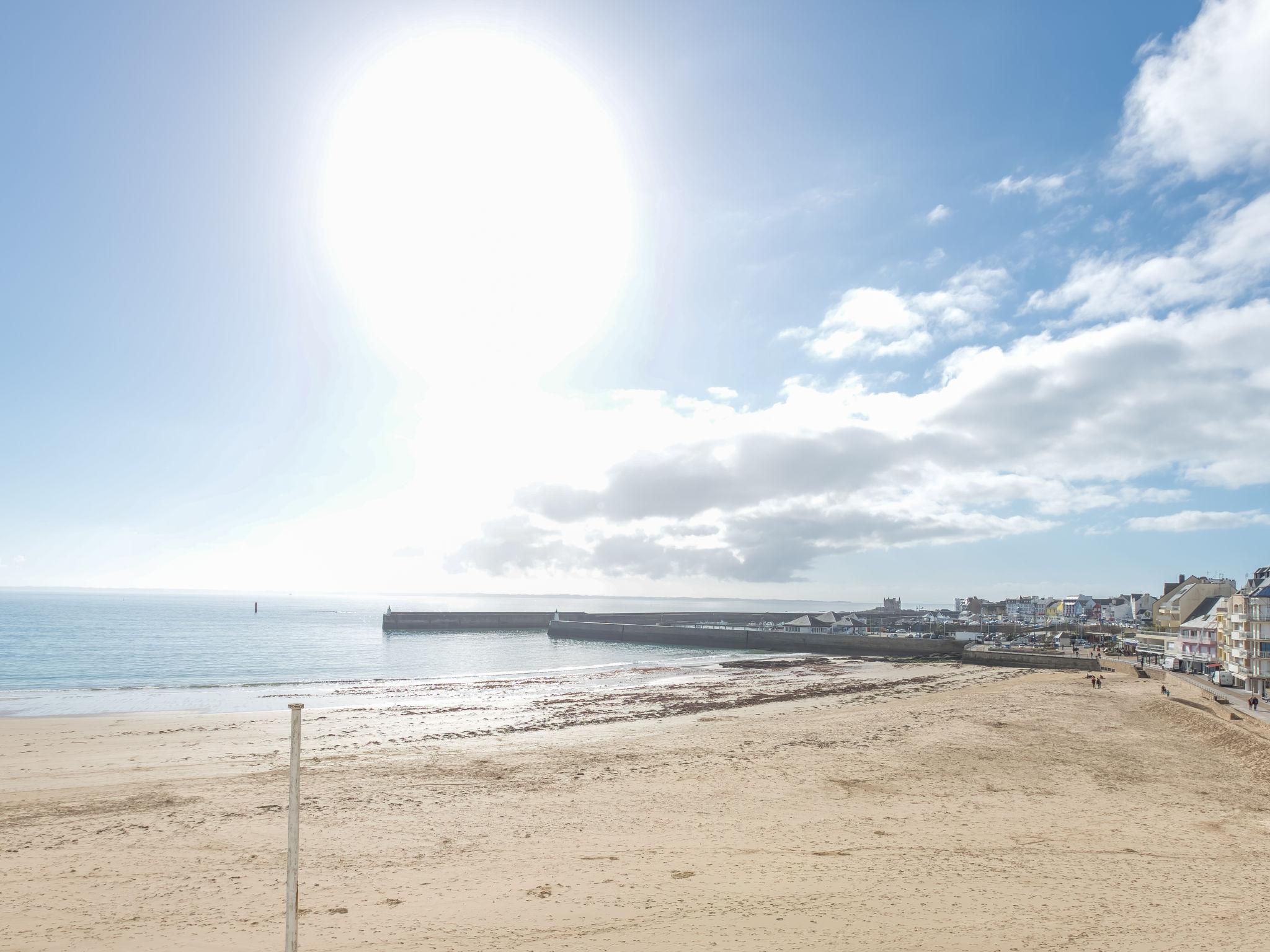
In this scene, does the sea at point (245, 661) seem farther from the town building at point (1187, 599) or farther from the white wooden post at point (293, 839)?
the town building at point (1187, 599)

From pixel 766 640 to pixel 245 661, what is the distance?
63.0 m

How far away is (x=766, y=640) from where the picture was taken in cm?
9638

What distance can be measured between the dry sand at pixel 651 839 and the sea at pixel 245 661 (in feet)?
50.6

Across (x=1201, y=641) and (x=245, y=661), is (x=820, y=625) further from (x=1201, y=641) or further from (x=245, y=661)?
(x=245, y=661)

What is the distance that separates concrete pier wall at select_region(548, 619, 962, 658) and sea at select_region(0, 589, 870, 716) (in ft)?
10.0

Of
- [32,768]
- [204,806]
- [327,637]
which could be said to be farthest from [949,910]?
[327,637]

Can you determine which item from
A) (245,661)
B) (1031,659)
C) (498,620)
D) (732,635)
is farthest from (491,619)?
(1031,659)

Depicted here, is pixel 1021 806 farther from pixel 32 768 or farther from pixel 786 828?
pixel 32 768

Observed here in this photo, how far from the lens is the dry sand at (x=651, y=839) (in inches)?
445

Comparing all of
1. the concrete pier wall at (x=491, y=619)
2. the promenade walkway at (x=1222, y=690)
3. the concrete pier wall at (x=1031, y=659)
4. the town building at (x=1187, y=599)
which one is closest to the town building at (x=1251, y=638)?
the promenade walkway at (x=1222, y=690)

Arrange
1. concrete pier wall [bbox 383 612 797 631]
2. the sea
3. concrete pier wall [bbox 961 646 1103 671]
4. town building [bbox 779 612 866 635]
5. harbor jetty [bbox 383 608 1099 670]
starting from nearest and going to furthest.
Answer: the sea
concrete pier wall [bbox 961 646 1103 671]
harbor jetty [bbox 383 608 1099 670]
town building [bbox 779 612 866 635]
concrete pier wall [bbox 383 612 797 631]

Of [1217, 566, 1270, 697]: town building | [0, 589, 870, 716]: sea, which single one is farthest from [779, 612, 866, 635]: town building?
[1217, 566, 1270, 697]: town building

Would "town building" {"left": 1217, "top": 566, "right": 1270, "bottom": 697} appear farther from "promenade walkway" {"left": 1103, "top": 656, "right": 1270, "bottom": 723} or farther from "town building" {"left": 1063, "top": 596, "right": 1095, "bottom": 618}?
"town building" {"left": 1063, "top": 596, "right": 1095, "bottom": 618}

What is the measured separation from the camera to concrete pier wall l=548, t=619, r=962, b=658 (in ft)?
268
